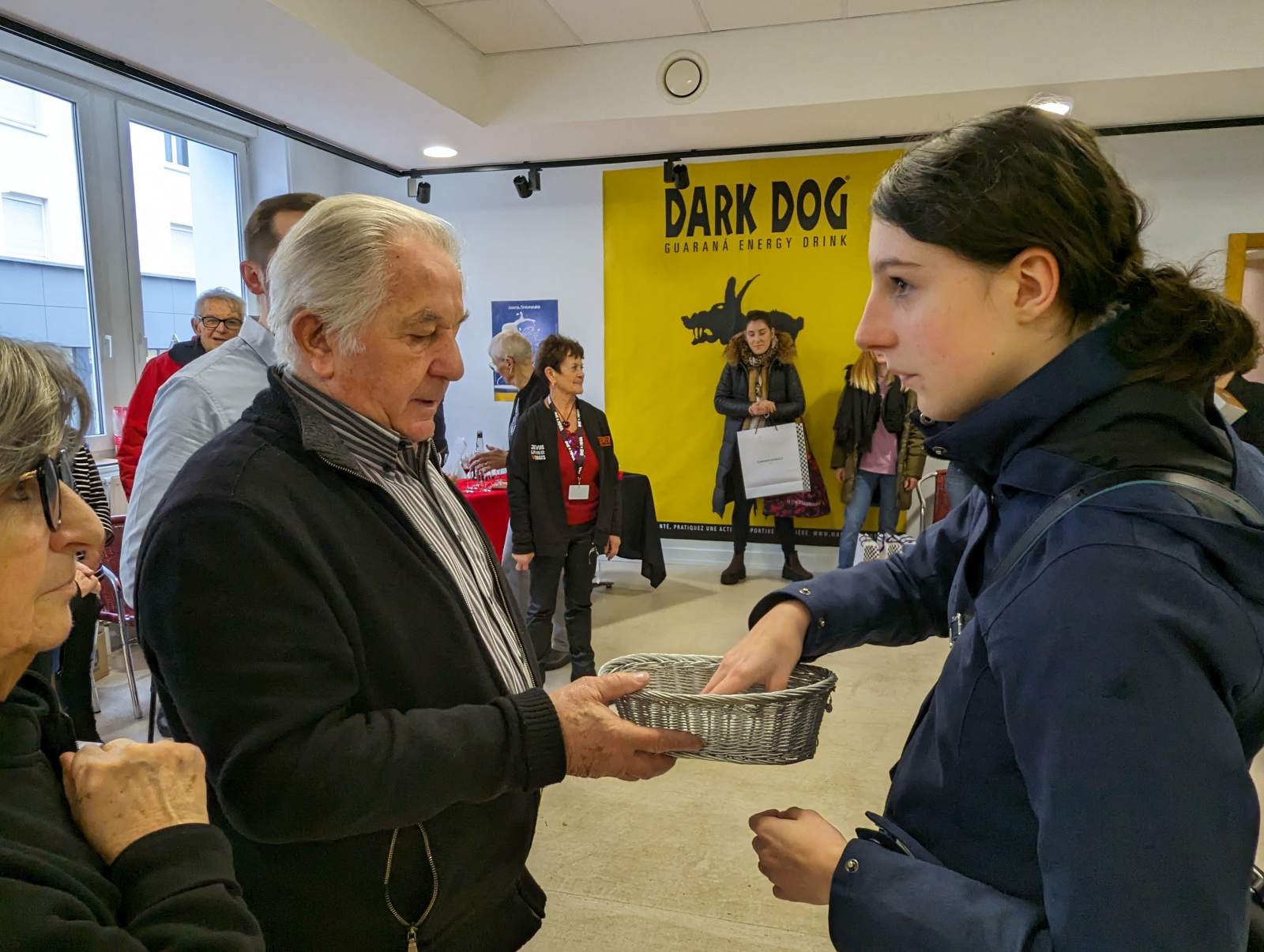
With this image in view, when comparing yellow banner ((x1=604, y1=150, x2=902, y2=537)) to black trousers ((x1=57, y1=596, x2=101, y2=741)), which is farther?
yellow banner ((x1=604, y1=150, x2=902, y2=537))

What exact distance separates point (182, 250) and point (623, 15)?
3.65m

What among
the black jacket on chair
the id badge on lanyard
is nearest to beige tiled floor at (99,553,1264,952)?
the black jacket on chair

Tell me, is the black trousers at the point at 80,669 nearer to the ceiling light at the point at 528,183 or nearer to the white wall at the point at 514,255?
the white wall at the point at 514,255

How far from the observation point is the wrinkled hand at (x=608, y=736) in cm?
111

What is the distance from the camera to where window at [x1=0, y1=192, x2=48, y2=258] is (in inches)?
179

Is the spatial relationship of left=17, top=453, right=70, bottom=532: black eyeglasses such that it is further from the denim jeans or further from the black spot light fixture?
the black spot light fixture

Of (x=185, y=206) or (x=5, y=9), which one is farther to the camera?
(x=185, y=206)

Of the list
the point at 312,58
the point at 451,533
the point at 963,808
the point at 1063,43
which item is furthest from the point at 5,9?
the point at 1063,43

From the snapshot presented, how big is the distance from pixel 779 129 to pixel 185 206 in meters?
4.41

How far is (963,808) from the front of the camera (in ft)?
2.71

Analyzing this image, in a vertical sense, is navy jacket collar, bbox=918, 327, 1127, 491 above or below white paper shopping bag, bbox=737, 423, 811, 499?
above

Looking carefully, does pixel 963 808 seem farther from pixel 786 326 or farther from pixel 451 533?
pixel 786 326

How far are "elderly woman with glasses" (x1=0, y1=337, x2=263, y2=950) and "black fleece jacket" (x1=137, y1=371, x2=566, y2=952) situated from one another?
0.12 meters

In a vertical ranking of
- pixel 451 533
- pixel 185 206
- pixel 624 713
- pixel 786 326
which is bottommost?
pixel 624 713
